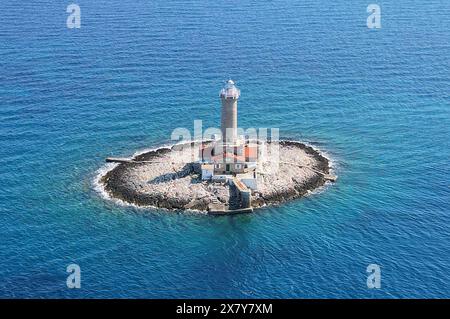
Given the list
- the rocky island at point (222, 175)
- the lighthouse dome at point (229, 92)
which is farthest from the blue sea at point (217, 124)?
the lighthouse dome at point (229, 92)

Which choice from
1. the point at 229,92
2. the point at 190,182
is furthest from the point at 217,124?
the point at 190,182

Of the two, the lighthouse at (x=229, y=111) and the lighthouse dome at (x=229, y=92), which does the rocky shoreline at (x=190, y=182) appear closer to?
the lighthouse at (x=229, y=111)

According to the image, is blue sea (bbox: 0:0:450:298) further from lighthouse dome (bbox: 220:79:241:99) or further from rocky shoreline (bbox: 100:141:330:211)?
lighthouse dome (bbox: 220:79:241:99)

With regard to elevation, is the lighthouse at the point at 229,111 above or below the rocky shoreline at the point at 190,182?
above

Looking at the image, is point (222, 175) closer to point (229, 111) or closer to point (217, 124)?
point (229, 111)
